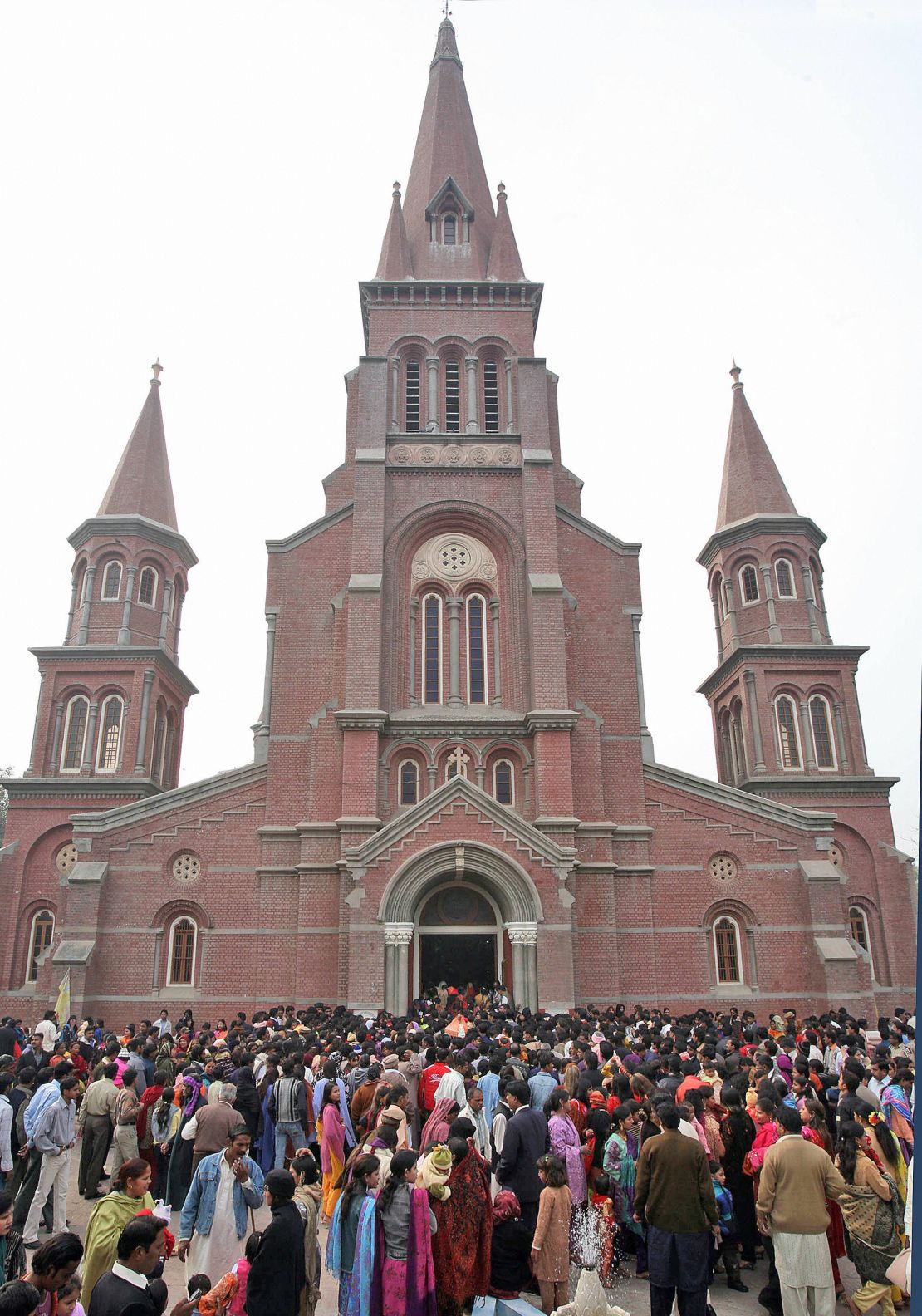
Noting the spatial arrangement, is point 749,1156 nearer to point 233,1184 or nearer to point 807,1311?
point 807,1311

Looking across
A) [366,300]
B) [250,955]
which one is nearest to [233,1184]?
[250,955]

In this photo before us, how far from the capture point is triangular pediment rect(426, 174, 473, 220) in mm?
36281

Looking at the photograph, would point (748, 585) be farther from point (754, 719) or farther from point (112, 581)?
point (112, 581)

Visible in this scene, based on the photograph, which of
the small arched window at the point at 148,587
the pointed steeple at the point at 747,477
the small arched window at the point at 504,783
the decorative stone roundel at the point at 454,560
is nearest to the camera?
the small arched window at the point at 504,783

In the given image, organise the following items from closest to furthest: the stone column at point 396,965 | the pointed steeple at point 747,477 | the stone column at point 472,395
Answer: the stone column at point 396,965
the stone column at point 472,395
the pointed steeple at point 747,477

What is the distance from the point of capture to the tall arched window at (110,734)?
114 feet

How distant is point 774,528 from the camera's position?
1547 inches

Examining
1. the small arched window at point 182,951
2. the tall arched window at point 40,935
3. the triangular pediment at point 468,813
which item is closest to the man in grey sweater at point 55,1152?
the triangular pediment at point 468,813

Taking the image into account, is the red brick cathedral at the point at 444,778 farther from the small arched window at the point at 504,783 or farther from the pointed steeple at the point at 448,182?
the pointed steeple at the point at 448,182

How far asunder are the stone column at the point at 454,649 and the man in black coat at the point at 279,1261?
2219 centimetres

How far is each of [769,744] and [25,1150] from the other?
102 feet

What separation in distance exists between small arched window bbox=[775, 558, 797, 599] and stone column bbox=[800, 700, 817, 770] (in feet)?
15.5

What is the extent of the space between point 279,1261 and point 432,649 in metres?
23.5

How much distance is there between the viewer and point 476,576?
29.9m
